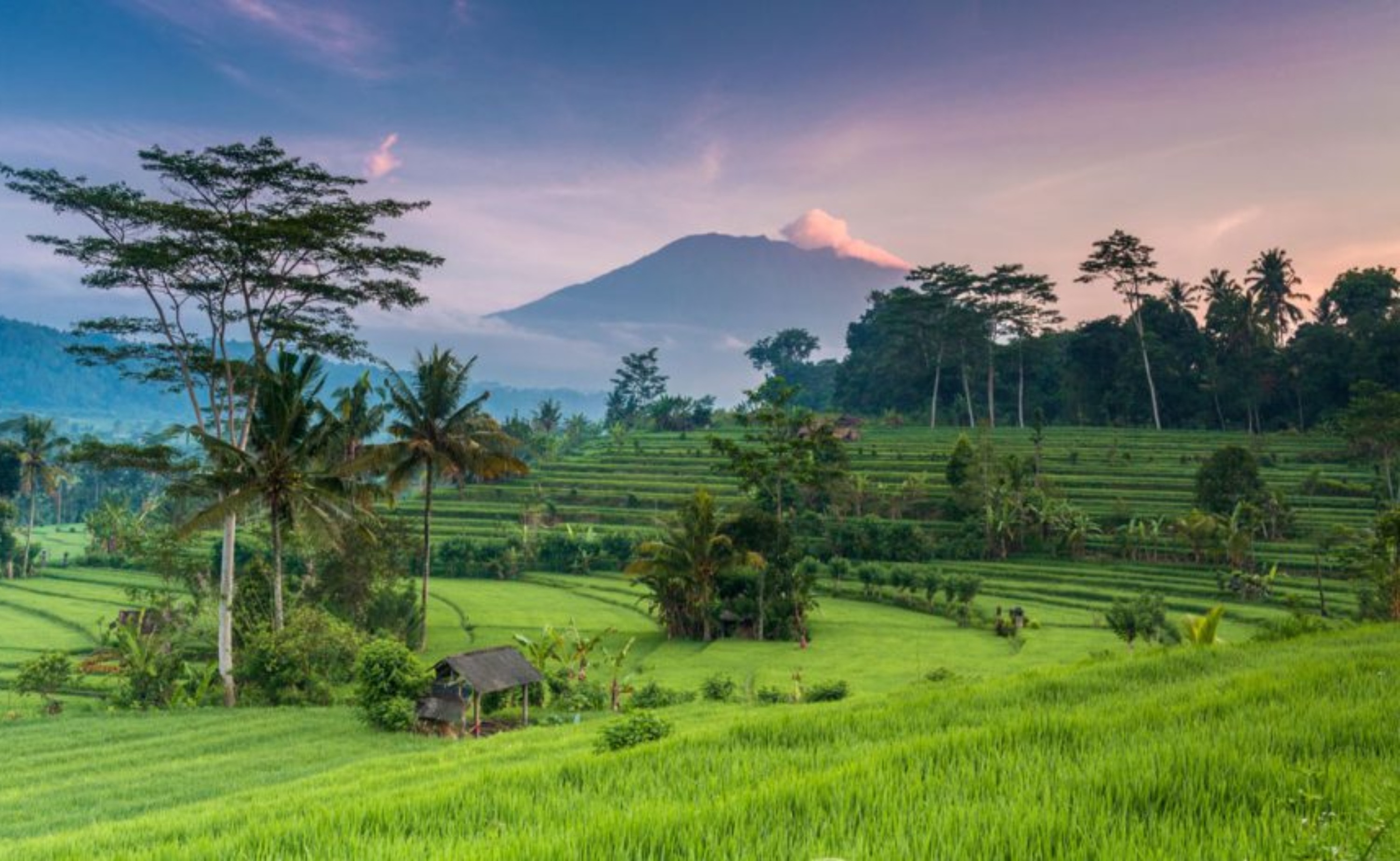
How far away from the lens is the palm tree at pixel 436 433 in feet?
89.3

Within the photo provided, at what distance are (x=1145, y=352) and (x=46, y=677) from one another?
237 feet

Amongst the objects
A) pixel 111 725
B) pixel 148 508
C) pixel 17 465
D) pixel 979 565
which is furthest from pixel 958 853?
pixel 148 508

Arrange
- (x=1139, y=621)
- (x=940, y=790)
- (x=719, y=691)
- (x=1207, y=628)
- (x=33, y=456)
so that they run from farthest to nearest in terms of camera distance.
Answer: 1. (x=33, y=456)
2. (x=1139, y=621)
3. (x=719, y=691)
4. (x=1207, y=628)
5. (x=940, y=790)

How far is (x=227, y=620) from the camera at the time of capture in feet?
65.7

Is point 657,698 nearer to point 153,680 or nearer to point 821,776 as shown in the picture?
point 153,680

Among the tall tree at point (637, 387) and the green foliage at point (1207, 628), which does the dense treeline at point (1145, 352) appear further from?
the green foliage at point (1207, 628)

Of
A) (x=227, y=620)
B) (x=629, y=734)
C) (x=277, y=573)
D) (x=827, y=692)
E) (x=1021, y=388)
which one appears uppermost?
(x=1021, y=388)

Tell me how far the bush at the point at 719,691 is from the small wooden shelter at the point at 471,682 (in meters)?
4.23

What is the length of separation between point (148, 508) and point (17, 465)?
9.57 meters

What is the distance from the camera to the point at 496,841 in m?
3.11

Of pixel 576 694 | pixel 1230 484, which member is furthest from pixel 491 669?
pixel 1230 484

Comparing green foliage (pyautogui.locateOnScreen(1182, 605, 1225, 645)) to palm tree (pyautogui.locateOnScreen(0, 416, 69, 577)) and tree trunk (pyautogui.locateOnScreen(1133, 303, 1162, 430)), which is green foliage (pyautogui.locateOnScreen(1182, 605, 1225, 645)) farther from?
palm tree (pyautogui.locateOnScreen(0, 416, 69, 577))

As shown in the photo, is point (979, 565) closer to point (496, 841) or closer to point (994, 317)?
point (994, 317)

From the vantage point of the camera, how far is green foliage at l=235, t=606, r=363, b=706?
65.5 feet
